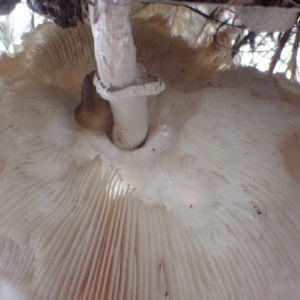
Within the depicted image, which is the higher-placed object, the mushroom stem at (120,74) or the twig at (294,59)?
the mushroom stem at (120,74)

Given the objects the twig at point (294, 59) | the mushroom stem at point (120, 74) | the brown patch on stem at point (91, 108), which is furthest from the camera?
the twig at point (294, 59)

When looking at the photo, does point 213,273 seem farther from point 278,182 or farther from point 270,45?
point 270,45

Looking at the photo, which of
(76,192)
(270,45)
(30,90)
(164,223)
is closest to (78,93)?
(30,90)

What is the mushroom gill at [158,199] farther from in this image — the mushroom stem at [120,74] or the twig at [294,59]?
the twig at [294,59]

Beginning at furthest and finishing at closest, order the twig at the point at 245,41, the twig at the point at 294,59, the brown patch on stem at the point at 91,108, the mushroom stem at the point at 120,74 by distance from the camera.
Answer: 1. the twig at the point at 245,41
2. the twig at the point at 294,59
3. the brown patch on stem at the point at 91,108
4. the mushroom stem at the point at 120,74

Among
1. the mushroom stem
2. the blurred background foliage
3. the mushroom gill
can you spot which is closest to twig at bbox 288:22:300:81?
the blurred background foliage

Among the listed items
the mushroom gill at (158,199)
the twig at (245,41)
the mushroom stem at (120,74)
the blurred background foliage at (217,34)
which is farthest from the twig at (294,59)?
the mushroom stem at (120,74)
